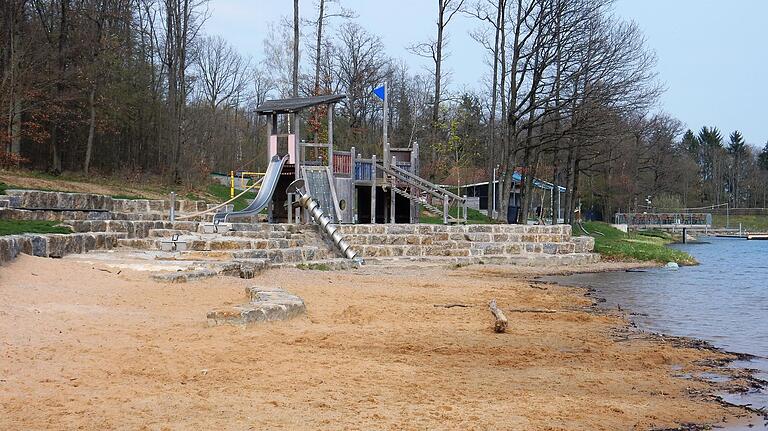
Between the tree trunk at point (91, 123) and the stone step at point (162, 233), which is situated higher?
the tree trunk at point (91, 123)

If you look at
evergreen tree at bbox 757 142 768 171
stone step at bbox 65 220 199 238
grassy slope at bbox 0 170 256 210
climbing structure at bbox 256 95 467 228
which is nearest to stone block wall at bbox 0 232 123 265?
stone step at bbox 65 220 199 238

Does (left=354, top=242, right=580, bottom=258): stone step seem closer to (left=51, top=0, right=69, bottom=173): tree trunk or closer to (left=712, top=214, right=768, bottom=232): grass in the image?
(left=51, top=0, right=69, bottom=173): tree trunk

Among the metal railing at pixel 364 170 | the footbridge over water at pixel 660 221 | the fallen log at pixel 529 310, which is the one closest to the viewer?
the fallen log at pixel 529 310

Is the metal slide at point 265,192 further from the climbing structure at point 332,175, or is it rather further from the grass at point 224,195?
the grass at point 224,195

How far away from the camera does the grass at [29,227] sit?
15256mm

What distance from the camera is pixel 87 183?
92.7 feet

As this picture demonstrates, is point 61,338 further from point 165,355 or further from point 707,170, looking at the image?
point 707,170

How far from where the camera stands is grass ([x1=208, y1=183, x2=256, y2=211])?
32.0 meters

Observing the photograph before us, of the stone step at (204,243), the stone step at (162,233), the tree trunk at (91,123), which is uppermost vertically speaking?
the tree trunk at (91,123)

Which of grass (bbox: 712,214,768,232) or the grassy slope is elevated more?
the grassy slope

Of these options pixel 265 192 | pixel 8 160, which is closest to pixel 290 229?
pixel 265 192

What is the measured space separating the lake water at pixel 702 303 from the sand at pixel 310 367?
101cm

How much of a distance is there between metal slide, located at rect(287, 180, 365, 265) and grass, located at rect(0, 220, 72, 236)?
7284mm

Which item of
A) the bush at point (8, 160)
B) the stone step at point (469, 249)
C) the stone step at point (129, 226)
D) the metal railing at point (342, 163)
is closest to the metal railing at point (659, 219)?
the stone step at point (469, 249)
